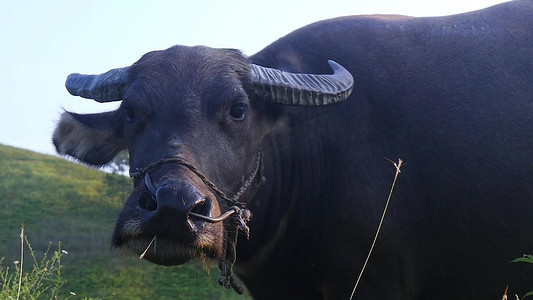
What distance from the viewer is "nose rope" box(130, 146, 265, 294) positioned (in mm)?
4066

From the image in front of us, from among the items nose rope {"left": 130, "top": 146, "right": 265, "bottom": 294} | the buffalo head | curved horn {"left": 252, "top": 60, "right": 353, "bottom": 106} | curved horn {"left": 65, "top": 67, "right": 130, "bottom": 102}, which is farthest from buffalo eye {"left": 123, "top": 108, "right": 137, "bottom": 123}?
curved horn {"left": 252, "top": 60, "right": 353, "bottom": 106}

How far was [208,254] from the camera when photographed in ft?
13.4

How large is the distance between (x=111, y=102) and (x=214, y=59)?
88 cm

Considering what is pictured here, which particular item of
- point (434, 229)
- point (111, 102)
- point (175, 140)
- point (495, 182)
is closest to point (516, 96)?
point (495, 182)

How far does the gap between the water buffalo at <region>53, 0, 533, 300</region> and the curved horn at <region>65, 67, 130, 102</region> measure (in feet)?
0.05

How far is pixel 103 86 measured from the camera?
5.23 m

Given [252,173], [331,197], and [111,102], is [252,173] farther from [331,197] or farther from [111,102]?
[111,102]

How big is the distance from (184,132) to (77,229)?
29326mm

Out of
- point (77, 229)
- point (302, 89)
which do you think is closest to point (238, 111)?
point (302, 89)

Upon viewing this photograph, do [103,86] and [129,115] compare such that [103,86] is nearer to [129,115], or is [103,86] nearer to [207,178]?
[129,115]

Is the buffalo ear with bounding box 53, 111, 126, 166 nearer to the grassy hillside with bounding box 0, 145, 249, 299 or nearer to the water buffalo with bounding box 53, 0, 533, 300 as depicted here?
the water buffalo with bounding box 53, 0, 533, 300

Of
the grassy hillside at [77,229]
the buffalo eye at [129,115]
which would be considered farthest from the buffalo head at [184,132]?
→ the grassy hillside at [77,229]

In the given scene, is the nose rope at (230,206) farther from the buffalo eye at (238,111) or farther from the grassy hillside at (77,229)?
the grassy hillside at (77,229)

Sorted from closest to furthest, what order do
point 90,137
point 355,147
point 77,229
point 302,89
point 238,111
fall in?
1. point 238,111
2. point 302,89
3. point 355,147
4. point 90,137
5. point 77,229
